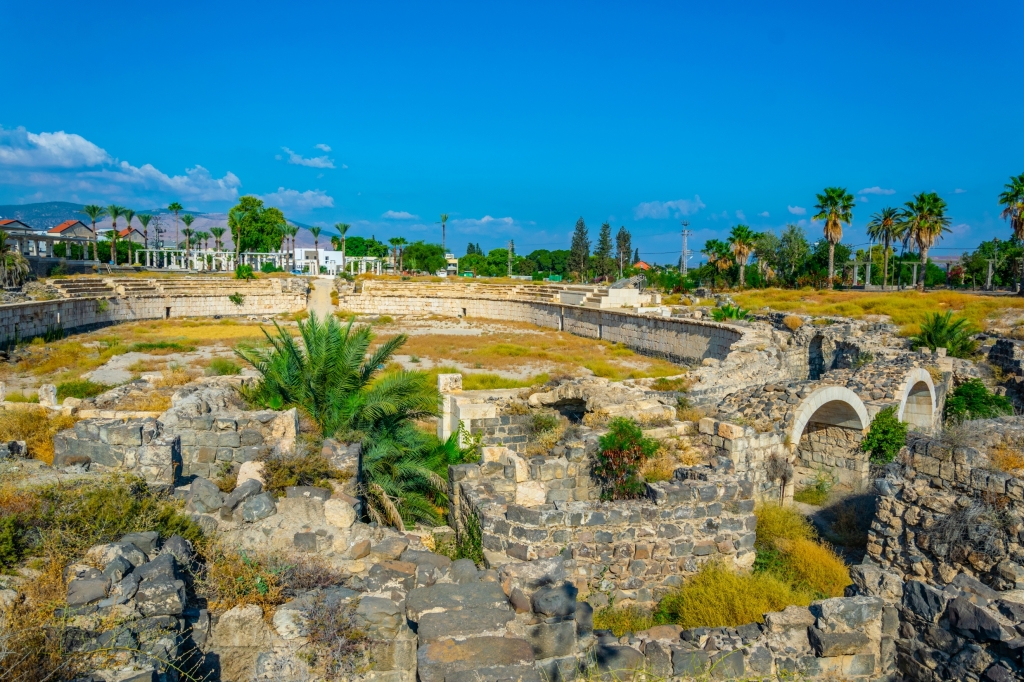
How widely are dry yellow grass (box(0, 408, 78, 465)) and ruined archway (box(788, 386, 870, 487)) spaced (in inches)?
454

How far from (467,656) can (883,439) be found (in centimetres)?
1140

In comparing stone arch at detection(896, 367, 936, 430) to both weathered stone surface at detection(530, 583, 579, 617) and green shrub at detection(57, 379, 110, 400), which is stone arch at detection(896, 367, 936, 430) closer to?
weathered stone surface at detection(530, 583, 579, 617)

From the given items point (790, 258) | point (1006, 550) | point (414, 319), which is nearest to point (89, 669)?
point (1006, 550)

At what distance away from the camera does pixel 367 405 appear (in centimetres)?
1004

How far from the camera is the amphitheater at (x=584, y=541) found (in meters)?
4.23

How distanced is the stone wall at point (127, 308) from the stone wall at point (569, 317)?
5120mm

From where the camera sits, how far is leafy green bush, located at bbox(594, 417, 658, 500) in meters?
8.12

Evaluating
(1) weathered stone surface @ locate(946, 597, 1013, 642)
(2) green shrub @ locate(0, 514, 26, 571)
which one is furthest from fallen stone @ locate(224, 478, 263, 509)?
(1) weathered stone surface @ locate(946, 597, 1013, 642)

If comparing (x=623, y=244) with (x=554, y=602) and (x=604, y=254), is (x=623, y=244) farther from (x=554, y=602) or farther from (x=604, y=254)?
(x=554, y=602)

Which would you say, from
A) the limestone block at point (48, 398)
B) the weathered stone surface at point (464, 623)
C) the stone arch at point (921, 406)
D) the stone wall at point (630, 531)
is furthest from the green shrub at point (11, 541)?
the stone arch at point (921, 406)

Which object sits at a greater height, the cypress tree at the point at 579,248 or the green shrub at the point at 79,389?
the cypress tree at the point at 579,248

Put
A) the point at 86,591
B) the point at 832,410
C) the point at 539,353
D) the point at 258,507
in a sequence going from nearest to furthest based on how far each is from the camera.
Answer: the point at 86,591 < the point at 258,507 < the point at 832,410 < the point at 539,353

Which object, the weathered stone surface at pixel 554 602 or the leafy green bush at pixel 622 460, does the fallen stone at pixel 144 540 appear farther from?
the leafy green bush at pixel 622 460

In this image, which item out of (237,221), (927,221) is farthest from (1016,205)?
(237,221)
